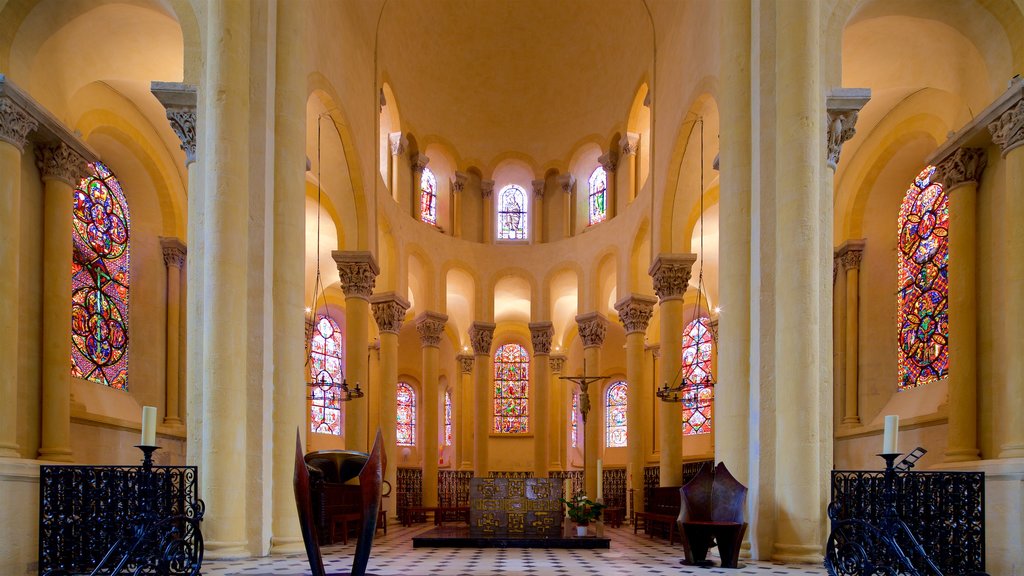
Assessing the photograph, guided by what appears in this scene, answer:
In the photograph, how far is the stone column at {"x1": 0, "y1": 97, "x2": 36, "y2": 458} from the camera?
12984 mm

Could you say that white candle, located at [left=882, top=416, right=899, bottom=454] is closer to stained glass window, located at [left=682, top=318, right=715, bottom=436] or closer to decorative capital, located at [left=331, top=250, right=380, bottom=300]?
decorative capital, located at [left=331, top=250, right=380, bottom=300]

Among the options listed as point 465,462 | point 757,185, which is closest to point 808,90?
point 757,185

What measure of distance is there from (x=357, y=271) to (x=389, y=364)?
4.29 metres

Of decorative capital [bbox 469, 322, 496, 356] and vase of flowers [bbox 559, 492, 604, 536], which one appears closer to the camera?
vase of flowers [bbox 559, 492, 604, 536]

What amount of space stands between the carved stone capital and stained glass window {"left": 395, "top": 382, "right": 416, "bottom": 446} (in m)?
11.0

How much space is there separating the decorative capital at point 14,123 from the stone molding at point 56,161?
1125mm

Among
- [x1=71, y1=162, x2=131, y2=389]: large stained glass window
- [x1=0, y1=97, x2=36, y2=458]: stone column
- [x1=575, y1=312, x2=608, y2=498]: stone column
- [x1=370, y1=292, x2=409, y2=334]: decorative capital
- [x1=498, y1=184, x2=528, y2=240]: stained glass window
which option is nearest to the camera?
[x1=0, y1=97, x2=36, y2=458]: stone column

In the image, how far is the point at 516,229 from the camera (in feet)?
101

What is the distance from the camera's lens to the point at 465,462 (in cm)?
3319

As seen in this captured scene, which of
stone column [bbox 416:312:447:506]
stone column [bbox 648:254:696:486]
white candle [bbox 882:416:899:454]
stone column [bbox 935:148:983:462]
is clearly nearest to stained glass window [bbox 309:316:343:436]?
stone column [bbox 416:312:447:506]

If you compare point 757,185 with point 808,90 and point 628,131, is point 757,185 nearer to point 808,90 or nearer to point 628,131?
point 808,90

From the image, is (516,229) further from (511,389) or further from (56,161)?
(56,161)

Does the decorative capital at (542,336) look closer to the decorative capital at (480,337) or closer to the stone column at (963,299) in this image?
the decorative capital at (480,337)

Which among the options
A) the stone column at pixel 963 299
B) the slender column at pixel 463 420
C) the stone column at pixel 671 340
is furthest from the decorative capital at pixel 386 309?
the stone column at pixel 963 299
